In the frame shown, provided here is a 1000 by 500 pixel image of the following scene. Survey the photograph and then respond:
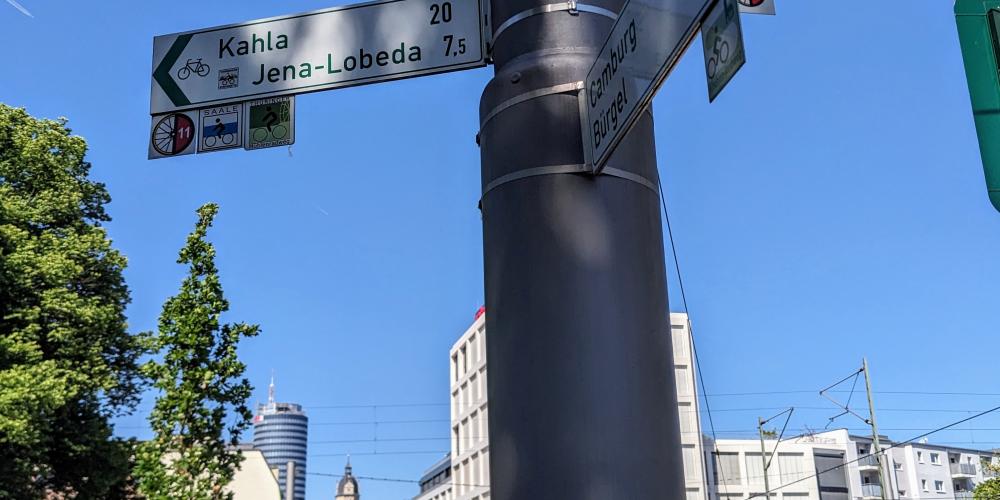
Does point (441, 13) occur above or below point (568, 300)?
above

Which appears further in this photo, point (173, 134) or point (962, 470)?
point (962, 470)

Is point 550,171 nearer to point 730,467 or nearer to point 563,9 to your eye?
point 563,9

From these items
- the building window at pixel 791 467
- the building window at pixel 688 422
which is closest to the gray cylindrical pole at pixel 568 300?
the building window at pixel 688 422

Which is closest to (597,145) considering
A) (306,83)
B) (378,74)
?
(378,74)

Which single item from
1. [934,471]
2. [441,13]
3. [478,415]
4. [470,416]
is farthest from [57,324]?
[934,471]

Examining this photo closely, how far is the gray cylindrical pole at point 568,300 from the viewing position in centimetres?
240

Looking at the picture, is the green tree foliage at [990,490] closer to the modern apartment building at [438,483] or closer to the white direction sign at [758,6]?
the modern apartment building at [438,483]

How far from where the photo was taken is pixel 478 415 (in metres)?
57.3

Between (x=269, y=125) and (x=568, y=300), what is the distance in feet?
6.34

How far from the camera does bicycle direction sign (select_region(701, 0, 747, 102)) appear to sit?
2.03m

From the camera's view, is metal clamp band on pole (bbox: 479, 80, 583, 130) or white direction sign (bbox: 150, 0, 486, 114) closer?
metal clamp band on pole (bbox: 479, 80, 583, 130)

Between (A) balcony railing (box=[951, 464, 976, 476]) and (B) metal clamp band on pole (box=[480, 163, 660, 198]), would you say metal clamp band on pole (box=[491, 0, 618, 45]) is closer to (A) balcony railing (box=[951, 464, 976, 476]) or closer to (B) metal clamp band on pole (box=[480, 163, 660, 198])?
(B) metal clamp band on pole (box=[480, 163, 660, 198])

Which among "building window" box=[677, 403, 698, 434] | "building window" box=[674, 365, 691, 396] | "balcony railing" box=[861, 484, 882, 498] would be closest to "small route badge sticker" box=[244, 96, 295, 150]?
"building window" box=[677, 403, 698, 434]

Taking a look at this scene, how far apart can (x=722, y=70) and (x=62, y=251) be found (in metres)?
23.3
